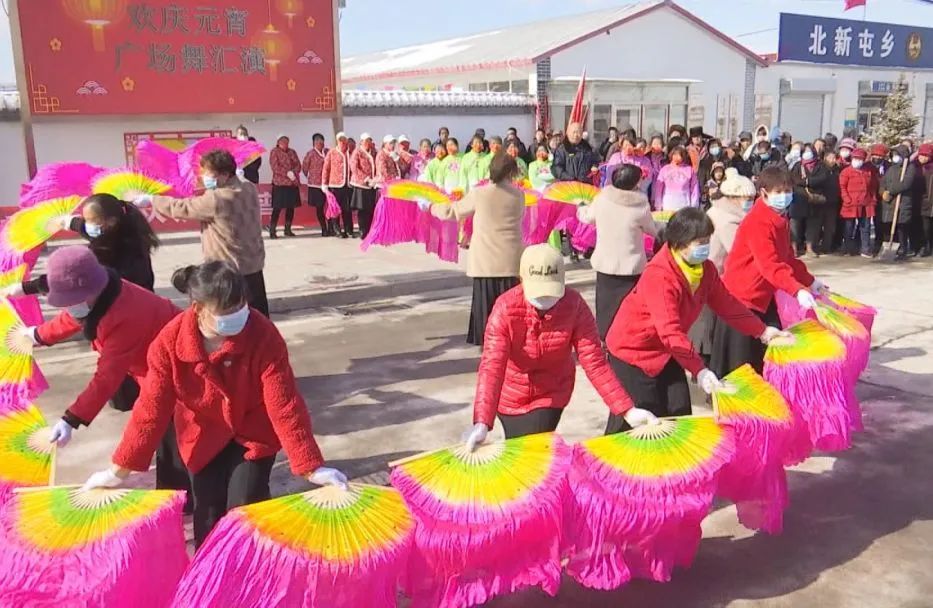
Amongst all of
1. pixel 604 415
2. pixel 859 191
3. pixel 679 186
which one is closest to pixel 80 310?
pixel 604 415

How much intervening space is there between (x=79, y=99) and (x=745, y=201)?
36.1ft

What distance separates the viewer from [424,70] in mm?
25891

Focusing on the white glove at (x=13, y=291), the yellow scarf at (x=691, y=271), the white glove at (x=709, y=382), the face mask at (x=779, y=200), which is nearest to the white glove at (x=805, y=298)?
the face mask at (x=779, y=200)

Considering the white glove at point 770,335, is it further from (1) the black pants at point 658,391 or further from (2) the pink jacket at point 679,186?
(2) the pink jacket at point 679,186

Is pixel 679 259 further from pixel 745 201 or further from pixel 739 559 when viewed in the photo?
pixel 745 201

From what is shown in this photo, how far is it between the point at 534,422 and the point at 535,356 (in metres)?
0.30

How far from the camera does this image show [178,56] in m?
13.5

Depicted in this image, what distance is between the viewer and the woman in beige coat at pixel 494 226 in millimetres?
6141

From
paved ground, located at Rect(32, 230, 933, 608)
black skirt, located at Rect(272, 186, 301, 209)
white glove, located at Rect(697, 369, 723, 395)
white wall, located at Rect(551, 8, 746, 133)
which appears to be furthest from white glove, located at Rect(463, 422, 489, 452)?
white wall, located at Rect(551, 8, 746, 133)

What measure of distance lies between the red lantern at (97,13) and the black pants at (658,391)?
1169 centimetres

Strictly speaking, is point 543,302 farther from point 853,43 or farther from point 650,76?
point 853,43

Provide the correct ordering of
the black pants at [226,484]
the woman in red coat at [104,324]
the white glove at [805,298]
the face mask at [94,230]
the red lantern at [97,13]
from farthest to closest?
the red lantern at [97,13], the white glove at [805,298], the face mask at [94,230], the woman in red coat at [104,324], the black pants at [226,484]

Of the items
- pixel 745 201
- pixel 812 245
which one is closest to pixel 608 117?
pixel 812 245

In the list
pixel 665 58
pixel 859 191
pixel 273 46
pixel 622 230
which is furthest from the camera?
pixel 665 58
